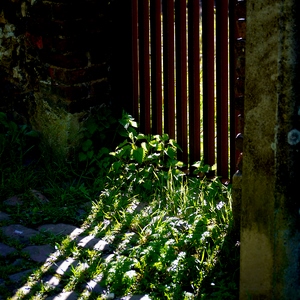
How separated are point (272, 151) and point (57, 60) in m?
2.56

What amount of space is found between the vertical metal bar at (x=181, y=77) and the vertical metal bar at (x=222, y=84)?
306 mm

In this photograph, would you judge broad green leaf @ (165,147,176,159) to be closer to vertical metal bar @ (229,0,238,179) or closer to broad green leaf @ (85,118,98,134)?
vertical metal bar @ (229,0,238,179)

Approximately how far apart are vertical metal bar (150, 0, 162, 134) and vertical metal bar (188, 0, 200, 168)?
0.30 meters

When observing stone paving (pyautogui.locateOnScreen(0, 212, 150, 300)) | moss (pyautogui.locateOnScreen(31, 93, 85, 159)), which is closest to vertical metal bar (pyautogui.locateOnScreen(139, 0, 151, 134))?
moss (pyautogui.locateOnScreen(31, 93, 85, 159))

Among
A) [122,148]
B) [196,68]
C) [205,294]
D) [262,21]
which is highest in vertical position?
[262,21]

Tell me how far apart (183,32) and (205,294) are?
2.10m

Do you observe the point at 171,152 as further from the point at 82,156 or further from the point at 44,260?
the point at 44,260

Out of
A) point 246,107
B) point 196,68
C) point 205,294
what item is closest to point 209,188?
point 196,68

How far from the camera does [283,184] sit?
3.18 m

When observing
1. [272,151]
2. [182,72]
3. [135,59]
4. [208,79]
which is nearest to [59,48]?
[135,59]

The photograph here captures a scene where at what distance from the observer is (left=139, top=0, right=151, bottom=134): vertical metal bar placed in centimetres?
532

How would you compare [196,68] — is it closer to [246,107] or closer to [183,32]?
[183,32]

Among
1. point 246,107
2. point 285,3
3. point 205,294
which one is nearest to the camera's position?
point 285,3

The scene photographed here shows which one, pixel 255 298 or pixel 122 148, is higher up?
pixel 122 148
